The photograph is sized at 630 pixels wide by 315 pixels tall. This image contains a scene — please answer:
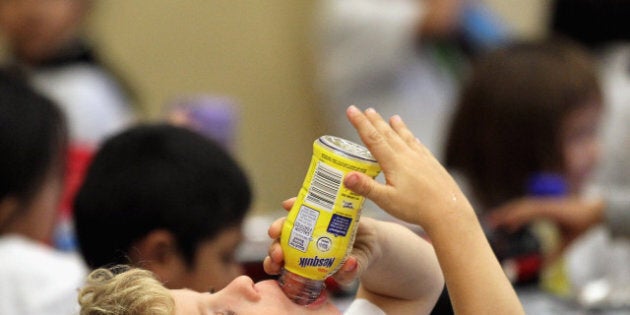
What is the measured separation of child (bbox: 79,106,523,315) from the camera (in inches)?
36.8

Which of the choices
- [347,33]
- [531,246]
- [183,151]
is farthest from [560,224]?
[347,33]

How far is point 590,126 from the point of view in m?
2.14

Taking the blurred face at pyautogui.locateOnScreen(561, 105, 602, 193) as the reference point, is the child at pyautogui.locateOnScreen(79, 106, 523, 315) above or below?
above

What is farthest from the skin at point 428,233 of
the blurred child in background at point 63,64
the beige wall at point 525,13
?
the beige wall at point 525,13

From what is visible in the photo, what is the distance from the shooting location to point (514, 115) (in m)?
2.11

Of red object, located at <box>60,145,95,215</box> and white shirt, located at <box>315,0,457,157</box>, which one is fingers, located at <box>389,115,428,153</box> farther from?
white shirt, located at <box>315,0,457,157</box>

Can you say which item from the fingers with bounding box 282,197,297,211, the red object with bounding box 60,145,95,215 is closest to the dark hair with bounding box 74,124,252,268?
the fingers with bounding box 282,197,297,211

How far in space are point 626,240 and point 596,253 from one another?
61 mm

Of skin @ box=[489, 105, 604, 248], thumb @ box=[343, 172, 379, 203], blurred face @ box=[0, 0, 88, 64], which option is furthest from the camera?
blurred face @ box=[0, 0, 88, 64]

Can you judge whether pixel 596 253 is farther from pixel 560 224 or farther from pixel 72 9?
pixel 72 9

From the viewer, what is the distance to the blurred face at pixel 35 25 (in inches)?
103

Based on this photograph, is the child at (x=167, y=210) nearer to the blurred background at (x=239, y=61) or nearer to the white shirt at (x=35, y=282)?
the white shirt at (x=35, y=282)

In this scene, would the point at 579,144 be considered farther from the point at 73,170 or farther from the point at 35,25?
the point at 35,25

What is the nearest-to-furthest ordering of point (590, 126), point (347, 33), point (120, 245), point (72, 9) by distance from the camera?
point (120, 245) → point (590, 126) → point (72, 9) → point (347, 33)
